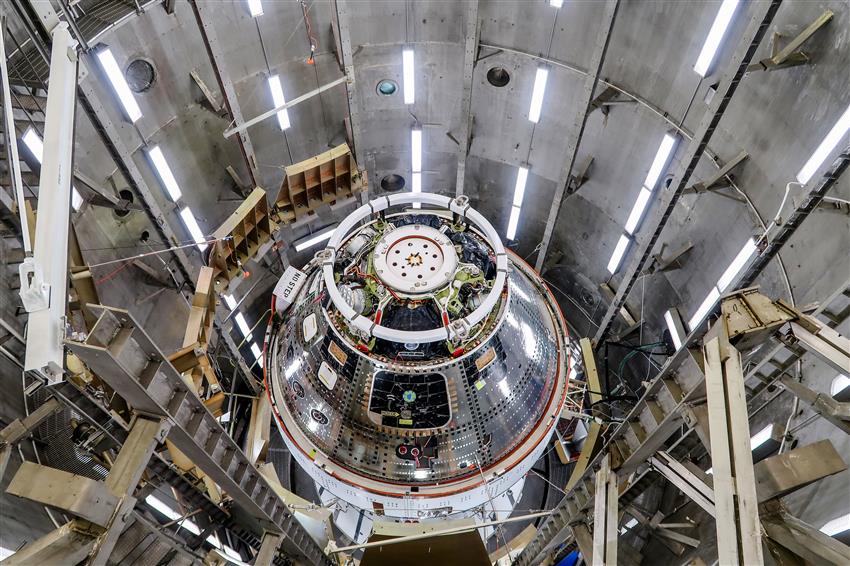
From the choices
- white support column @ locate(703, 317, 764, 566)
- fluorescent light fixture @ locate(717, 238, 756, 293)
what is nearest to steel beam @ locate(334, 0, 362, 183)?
fluorescent light fixture @ locate(717, 238, 756, 293)

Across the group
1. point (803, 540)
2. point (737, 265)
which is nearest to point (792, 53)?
point (737, 265)

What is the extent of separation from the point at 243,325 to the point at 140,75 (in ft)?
18.7

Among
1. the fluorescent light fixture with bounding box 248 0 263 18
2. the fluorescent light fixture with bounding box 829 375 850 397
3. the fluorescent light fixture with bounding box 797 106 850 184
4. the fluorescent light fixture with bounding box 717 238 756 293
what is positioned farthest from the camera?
the fluorescent light fixture with bounding box 248 0 263 18

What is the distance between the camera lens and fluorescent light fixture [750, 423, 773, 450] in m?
7.21

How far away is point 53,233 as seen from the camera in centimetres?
441

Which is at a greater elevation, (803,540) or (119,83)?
(119,83)

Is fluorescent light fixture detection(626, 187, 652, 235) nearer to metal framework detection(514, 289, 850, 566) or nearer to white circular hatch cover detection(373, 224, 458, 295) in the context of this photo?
white circular hatch cover detection(373, 224, 458, 295)

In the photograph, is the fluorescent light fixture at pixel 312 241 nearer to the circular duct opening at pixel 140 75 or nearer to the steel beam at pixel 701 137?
the circular duct opening at pixel 140 75

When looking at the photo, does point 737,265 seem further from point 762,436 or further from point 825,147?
point 762,436

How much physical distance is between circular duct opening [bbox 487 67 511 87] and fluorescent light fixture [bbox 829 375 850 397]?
7.44 m

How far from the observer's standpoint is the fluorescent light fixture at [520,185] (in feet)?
40.5

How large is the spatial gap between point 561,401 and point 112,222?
285 inches

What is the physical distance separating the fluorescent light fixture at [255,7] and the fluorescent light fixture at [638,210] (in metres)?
6.98

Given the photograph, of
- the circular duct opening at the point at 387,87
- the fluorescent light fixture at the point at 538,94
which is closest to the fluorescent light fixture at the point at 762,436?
the fluorescent light fixture at the point at 538,94
